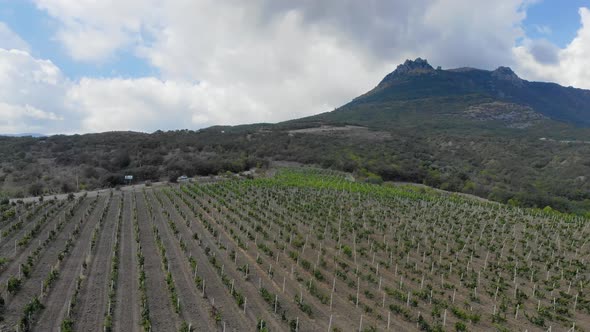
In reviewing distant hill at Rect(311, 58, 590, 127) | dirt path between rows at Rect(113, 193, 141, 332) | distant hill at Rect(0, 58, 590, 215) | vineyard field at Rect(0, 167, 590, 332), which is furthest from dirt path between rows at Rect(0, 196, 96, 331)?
distant hill at Rect(311, 58, 590, 127)

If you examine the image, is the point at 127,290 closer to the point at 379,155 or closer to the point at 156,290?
the point at 156,290

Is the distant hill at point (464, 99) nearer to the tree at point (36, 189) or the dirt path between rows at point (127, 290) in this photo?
the tree at point (36, 189)

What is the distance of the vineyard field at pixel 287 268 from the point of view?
14844 millimetres

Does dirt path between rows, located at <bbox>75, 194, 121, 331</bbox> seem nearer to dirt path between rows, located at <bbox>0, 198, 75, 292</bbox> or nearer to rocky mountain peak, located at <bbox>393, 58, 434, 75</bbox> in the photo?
dirt path between rows, located at <bbox>0, 198, 75, 292</bbox>

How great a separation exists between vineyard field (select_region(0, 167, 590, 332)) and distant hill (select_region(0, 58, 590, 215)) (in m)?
24.0

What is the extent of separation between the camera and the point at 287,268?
794 inches

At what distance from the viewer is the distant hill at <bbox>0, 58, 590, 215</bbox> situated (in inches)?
2265

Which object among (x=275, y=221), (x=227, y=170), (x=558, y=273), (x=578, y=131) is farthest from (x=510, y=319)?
(x=578, y=131)

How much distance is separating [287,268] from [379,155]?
61.5m

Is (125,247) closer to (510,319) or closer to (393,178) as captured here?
(510,319)

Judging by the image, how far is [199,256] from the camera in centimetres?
2144

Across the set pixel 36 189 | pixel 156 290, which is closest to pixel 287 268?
pixel 156 290

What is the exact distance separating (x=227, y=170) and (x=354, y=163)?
893 inches

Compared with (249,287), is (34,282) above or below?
above
